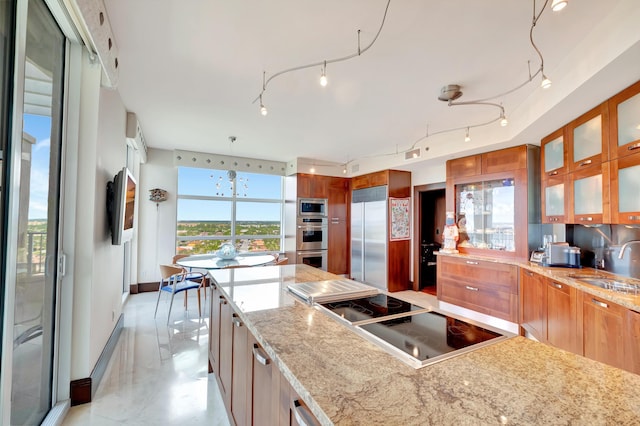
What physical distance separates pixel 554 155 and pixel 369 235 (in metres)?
3.27

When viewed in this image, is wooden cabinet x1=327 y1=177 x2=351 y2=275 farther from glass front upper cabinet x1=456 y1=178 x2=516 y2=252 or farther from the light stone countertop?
the light stone countertop

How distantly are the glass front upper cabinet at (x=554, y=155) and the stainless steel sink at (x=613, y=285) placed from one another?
1061 mm

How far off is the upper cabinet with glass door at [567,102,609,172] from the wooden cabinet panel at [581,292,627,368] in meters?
1.11

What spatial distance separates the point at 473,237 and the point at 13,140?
15.5ft

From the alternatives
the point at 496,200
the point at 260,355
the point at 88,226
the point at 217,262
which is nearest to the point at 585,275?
the point at 496,200

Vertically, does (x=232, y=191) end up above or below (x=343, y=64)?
below

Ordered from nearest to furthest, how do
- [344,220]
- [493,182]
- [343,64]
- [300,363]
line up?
[300,363] < [343,64] < [493,182] < [344,220]

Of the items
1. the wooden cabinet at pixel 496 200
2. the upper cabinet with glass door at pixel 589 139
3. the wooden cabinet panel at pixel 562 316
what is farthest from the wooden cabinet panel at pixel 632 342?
the wooden cabinet at pixel 496 200

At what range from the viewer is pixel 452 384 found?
0.79 m

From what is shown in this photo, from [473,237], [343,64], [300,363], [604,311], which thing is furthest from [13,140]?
[473,237]

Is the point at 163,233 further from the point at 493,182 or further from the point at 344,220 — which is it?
the point at 493,182

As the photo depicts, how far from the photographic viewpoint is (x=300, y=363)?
909mm

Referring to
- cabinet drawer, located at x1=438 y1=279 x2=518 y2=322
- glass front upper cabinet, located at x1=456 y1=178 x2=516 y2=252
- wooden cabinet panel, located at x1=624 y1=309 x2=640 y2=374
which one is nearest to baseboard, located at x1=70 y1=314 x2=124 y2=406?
wooden cabinet panel, located at x1=624 y1=309 x2=640 y2=374

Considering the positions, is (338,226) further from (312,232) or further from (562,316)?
(562,316)
